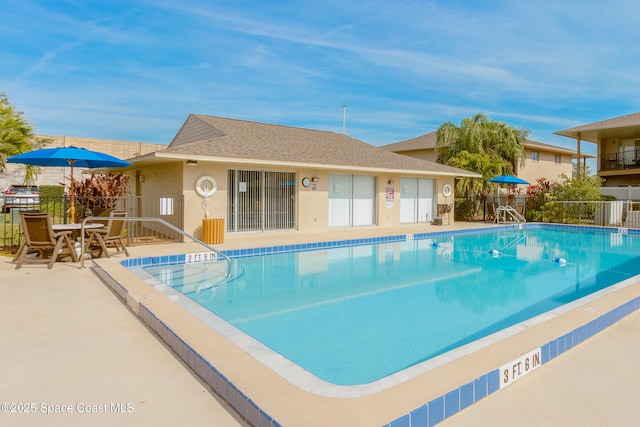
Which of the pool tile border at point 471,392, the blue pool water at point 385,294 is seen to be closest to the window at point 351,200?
the blue pool water at point 385,294

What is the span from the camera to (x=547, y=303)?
6527 millimetres

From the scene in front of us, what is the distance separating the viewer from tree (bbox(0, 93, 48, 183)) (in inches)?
442

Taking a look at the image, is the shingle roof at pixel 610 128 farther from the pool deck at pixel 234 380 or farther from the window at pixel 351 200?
the pool deck at pixel 234 380

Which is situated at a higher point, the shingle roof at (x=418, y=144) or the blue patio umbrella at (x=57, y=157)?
the shingle roof at (x=418, y=144)

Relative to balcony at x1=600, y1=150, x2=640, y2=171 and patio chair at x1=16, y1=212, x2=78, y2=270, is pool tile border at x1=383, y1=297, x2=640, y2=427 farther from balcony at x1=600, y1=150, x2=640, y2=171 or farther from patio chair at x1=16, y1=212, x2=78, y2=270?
balcony at x1=600, y1=150, x2=640, y2=171

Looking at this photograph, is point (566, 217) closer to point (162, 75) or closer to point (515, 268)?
point (515, 268)

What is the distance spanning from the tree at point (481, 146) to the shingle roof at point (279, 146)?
10.1 ft

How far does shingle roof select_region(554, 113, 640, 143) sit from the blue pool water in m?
16.2

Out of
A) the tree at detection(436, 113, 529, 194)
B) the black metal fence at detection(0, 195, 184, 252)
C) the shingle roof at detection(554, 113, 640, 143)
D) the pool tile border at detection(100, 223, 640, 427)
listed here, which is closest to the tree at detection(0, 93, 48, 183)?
the black metal fence at detection(0, 195, 184, 252)

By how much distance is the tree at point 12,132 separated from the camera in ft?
36.9

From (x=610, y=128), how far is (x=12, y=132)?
31.1 m

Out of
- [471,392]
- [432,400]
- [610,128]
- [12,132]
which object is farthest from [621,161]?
[12,132]

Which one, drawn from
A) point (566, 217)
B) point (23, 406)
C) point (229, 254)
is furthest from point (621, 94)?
point (23, 406)

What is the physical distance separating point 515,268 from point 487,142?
15.6 meters
